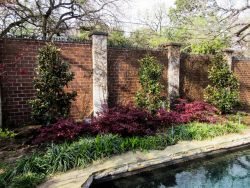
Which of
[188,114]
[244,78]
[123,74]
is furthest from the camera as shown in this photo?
[244,78]

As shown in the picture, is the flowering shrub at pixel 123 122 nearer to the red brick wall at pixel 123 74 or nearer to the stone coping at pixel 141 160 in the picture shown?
the stone coping at pixel 141 160

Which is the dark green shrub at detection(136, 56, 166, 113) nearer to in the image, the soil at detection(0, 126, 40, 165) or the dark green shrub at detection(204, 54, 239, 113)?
the dark green shrub at detection(204, 54, 239, 113)

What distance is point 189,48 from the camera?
44.3ft

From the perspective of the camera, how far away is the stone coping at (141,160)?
159 inches

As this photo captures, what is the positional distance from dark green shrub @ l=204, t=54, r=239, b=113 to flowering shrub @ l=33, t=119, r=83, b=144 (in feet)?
18.4

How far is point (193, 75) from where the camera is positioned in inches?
404

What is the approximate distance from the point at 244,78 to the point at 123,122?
817cm

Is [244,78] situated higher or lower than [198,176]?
higher

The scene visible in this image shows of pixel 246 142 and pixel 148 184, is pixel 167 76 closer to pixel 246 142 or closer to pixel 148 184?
pixel 246 142

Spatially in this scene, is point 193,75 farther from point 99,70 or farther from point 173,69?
point 99,70

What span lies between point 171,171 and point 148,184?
2.37 ft

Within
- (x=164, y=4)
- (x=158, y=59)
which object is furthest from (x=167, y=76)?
(x=164, y=4)

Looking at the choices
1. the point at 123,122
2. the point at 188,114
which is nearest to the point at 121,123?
the point at 123,122

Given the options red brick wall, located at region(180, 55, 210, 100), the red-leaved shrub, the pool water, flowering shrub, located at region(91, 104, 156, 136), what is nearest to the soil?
flowering shrub, located at region(91, 104, 156, 136)
